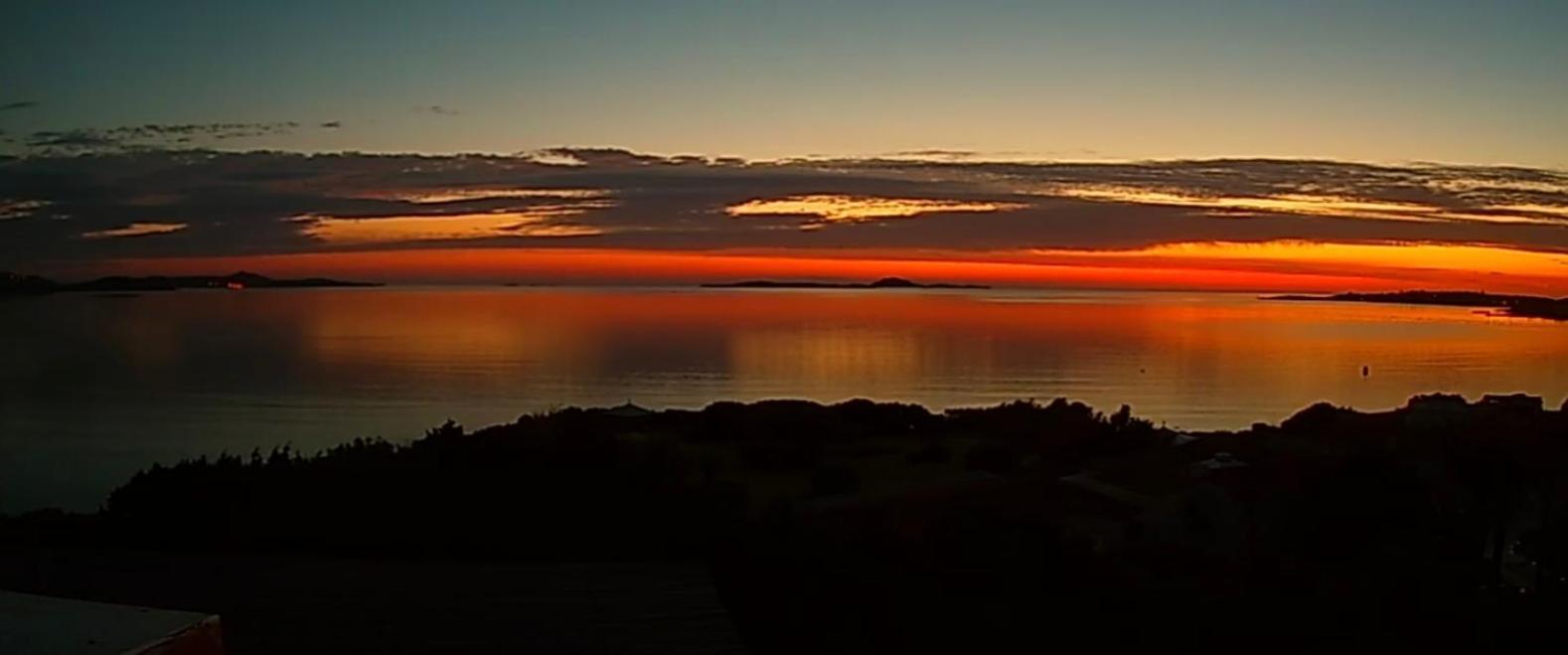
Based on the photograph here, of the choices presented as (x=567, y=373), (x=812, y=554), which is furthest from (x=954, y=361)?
(x=812, y=554)

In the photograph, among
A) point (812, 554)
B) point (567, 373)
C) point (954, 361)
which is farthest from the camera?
point (954, 361)

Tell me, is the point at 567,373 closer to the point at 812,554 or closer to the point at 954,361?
the point at 954,361

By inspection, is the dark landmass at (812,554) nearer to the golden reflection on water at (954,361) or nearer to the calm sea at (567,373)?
the calm sea at (567,373)

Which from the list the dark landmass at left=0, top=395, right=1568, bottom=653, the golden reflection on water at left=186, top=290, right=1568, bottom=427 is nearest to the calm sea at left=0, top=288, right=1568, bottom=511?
the golden reflection on water at left=186, top=290, right=1568, bottom=427

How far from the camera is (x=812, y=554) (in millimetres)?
5746

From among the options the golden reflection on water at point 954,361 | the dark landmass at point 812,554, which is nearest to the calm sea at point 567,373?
the golden reflection on water at point 954,361

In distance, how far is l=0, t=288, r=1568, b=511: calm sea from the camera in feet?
69.0

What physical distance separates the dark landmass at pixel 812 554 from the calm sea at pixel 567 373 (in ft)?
28.6

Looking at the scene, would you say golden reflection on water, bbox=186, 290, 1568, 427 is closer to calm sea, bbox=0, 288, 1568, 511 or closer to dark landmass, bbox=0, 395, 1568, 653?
calm sea, bbox=0, 288, 1568, 511

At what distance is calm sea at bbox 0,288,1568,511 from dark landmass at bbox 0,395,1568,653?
8.70 meters

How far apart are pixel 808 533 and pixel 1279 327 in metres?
57.4

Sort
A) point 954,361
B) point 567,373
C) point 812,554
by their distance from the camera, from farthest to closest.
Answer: point 954,361 < point 567,373 < point 812,554

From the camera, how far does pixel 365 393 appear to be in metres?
26.2

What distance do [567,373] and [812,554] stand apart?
25.9 m
